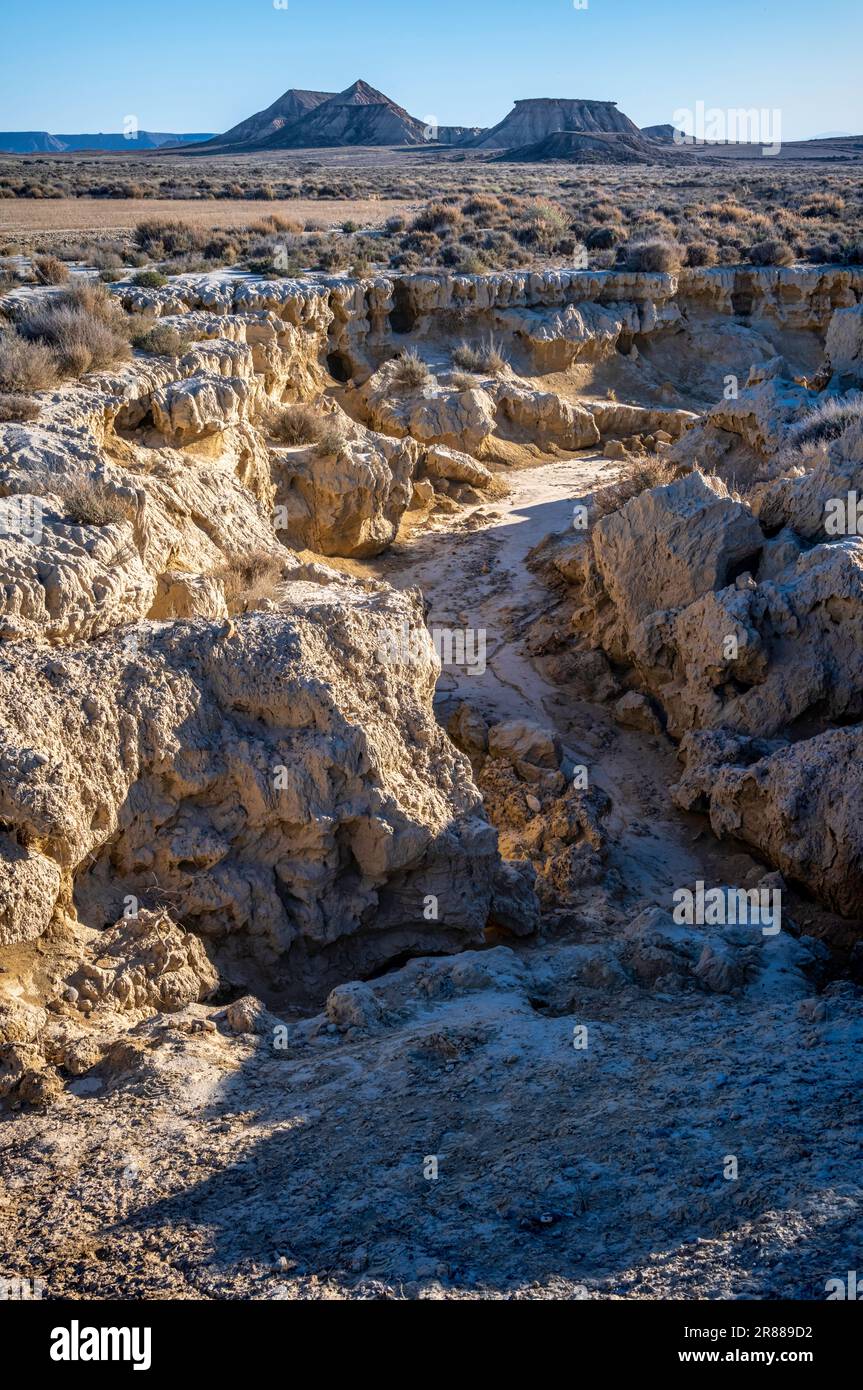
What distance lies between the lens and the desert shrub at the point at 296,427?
1388 centimetres

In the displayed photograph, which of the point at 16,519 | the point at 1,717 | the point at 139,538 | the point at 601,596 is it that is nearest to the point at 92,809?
the point at 1,717

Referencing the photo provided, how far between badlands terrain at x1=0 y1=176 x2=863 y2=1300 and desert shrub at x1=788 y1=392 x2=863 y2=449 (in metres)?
0.07

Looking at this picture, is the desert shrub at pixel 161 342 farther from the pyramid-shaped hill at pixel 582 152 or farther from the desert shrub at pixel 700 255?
the pyramid-shaped hill at pixel 582 152

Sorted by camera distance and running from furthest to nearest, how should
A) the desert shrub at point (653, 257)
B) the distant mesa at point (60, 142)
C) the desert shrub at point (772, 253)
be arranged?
the distant mesa at point (60, 142), the desert shrub at point (772, 253), the desert shrub at point (653, 257)

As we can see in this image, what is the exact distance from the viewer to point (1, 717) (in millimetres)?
5461

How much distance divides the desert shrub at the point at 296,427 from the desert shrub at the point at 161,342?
1.79 metres

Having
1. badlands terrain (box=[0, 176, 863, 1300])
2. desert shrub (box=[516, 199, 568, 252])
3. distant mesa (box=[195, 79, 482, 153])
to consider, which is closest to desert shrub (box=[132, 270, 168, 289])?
badlands terrain (box=[0, 176, 863, 1300])

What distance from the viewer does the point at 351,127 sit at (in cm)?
7562

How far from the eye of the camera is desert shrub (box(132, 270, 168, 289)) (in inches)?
600

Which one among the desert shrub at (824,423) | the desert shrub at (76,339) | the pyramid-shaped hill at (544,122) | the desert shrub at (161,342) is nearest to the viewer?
the desert shrub at (76,339)

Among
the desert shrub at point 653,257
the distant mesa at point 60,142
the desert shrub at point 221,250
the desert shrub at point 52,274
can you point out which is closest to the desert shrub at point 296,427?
the desert shrub at point 52,274

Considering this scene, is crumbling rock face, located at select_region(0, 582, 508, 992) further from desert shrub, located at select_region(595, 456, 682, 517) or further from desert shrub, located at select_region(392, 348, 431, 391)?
desert shrub, located at select_region(392, 348, 431, 391)

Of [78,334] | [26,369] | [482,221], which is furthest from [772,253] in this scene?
[26,369]

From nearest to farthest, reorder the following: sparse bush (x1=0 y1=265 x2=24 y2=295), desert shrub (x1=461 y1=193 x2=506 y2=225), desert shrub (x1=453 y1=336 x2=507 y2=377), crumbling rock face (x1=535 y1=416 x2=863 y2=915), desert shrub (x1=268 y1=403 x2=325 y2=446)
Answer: crumbling rock face (x1=535 y1=416 x2=863 y2=915), desert shrub (x1=268 y1=403 x2=325 y2=446), sparse bush (x1=0 y1=265 x2=24 y2=295), desert shrub (x1=453 y1=336 x2=507 y2=377), desert shrub (x1=461 y1=193 x2=506 y2=225)
